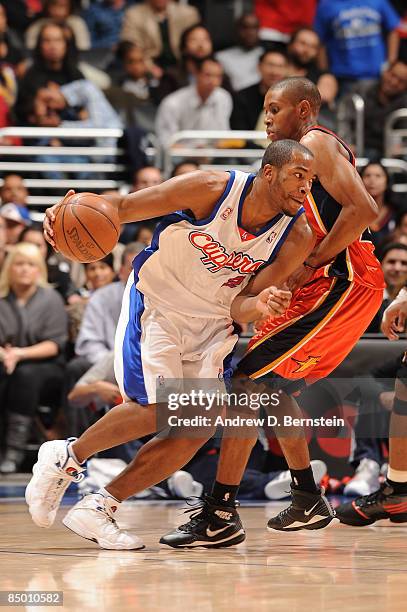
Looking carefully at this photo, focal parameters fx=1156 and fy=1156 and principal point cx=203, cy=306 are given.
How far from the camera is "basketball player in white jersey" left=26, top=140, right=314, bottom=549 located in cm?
453

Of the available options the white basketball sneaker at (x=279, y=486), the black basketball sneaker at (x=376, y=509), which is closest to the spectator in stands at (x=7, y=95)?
the white basketball sneaker at (x=279, y=486)

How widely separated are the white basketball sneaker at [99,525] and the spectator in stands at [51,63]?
22.6 feet

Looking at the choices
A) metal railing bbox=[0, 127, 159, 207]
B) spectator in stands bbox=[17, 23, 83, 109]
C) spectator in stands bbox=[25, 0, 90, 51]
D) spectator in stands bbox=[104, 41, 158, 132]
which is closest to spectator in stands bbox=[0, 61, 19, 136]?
spectator in stands bbox=[17, 23, 83, 109]

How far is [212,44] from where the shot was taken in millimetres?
12781

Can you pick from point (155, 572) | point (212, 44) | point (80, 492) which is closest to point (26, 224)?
point (80, 492)

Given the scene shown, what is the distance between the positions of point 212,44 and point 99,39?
1306 mm

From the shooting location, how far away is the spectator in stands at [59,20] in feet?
40.2

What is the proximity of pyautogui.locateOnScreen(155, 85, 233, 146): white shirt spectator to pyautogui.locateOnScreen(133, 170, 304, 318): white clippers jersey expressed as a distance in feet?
20.8

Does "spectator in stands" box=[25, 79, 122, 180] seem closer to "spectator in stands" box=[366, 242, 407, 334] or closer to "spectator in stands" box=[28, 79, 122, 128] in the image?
"spectator in stands" box=[28, 79, 122, 128]

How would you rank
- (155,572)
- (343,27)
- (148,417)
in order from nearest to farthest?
(155,572)
(148,417)
(343,27)

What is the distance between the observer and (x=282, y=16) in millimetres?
13008

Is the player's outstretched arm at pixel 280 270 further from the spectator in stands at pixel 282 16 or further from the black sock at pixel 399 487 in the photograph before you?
the spectator in stands at pixel 282 16

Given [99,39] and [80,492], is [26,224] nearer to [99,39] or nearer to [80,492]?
[80,492]

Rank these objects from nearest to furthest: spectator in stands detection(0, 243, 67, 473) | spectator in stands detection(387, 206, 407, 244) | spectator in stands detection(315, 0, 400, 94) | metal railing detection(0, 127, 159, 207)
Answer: spectator in stands detection(0, 243, 67, 473) → spectator in stands detection(387, 206, 407, 244) → metal railing detection(0, 127, 159, 207) → spectator in stands detection(315, 0, 400, 94)
